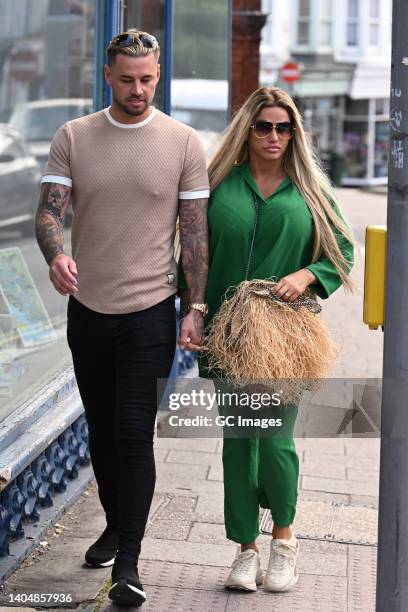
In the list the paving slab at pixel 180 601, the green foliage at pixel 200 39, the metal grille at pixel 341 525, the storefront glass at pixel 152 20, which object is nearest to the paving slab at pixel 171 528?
the metal grille at pixel 341 525

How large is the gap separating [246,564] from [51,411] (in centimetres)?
136

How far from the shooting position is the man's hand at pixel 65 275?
3.89 m

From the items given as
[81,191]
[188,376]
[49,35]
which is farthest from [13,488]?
[188,376]

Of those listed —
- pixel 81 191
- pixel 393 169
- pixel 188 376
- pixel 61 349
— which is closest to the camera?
pixel 393 169

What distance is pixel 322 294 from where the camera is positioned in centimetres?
430

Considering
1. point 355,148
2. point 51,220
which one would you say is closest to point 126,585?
point 51,220

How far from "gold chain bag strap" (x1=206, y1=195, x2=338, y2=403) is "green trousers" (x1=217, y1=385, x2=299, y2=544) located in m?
0.16

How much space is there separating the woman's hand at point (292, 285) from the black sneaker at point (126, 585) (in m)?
1.07

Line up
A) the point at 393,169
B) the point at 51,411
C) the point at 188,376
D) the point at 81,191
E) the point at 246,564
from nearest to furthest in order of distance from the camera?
the point at 393,169 < the point at 81,191 < the point at 246,564 < the point at 51,411 < the point at 188,376

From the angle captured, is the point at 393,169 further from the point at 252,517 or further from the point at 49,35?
the point at 49,35

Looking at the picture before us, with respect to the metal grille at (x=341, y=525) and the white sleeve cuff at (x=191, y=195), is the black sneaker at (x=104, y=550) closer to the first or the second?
the metal grille at (x=341, y=525)

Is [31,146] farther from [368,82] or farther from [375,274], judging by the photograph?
[368,82]

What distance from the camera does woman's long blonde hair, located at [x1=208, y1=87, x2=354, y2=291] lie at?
13.8ft

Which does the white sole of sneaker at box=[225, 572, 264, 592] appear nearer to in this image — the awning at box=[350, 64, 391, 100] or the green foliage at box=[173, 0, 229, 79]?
the green foliage at box=[173, 0, 229, 79]
